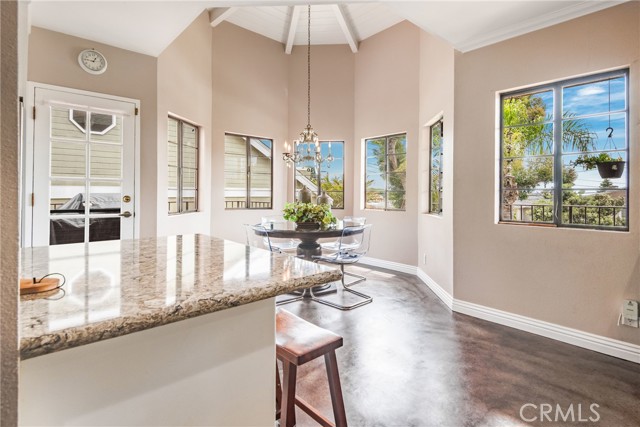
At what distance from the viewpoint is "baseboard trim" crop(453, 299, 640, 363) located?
2465 mm

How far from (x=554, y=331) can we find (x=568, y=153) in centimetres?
149

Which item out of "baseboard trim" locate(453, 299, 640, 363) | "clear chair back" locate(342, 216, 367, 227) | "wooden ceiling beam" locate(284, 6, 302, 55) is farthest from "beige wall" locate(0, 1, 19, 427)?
"wooden ceiling beam" locate(284, 6, 302, 55)

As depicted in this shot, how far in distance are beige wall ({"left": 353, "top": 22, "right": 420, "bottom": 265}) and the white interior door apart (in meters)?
3.38

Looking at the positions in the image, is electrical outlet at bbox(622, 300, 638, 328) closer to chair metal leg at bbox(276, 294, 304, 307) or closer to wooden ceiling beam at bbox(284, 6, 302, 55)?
chair metal leg at bbox(276, 294, 304, 307)

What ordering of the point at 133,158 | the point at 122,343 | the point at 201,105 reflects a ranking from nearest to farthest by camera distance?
the point at 122,343, the point at 133,158, the point at 201,105

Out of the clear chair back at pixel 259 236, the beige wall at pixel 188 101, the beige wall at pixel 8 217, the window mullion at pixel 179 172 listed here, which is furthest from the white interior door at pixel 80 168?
the beige wall at pixel 8 217

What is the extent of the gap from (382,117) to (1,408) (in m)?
5.30

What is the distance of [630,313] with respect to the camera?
Result: 95.3 inches

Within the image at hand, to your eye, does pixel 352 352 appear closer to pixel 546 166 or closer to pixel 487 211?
pixel 487 211

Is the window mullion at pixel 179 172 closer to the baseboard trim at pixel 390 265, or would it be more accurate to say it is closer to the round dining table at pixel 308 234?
the round dining table at pixel 308 234

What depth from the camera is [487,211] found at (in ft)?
10.4

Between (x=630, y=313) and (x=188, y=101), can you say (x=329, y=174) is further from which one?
(x=630, y=313)

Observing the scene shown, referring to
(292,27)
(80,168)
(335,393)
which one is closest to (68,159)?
(80,168)

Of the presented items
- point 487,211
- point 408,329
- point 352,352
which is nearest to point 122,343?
point 352,352
